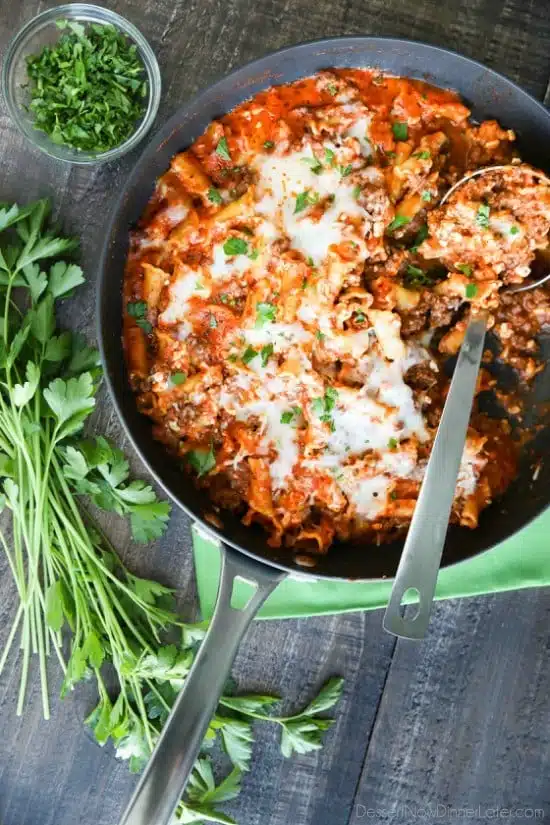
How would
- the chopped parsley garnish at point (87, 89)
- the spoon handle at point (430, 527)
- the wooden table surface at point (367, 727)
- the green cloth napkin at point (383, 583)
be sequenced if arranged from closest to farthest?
the spoon handle at point (430, 527) → the chopped parsley garnish at point (87, 89) → the green cloth napkin at point (383, 583) → the wooden table surface at point (367, 727)

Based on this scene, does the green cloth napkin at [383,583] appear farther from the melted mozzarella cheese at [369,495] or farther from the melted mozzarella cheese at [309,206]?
the melted mozzarella cheese at [309,206]

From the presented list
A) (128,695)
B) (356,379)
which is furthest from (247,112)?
(128,695)

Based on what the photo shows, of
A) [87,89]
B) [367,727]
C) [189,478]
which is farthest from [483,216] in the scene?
[367,727]

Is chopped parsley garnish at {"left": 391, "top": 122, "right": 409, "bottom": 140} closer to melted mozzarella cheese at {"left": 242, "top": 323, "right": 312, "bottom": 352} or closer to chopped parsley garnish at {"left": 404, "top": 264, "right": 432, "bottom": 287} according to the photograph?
chopped parsley garnish at {"left": 404, "top": 264, "right": 432, "bottom": 287}

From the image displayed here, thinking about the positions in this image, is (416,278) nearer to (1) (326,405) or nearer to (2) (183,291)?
(1) (326,405)

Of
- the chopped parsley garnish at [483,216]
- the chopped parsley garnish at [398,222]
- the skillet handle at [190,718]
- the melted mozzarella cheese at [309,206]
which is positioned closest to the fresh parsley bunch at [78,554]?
the skillet handle at [190,718]
